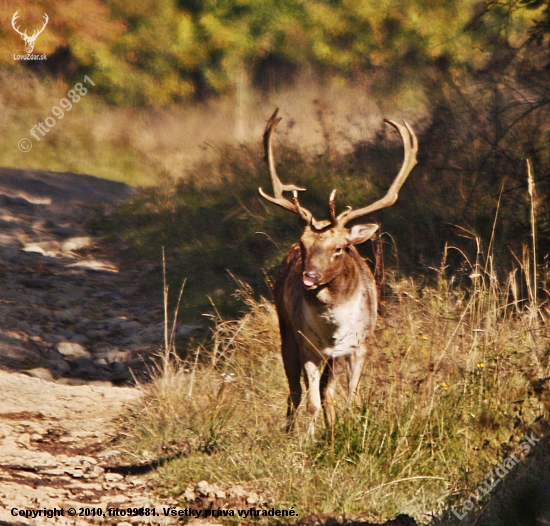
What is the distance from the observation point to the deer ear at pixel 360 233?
6441 mm

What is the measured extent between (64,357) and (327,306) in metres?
3.83

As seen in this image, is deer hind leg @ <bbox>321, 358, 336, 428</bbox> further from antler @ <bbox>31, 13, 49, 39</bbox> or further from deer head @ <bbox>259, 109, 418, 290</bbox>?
antler @ <bbox>31, 13, 49, 39</bbox>

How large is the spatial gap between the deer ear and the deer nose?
43 cm

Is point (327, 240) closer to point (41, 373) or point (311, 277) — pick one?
point (311, 277)

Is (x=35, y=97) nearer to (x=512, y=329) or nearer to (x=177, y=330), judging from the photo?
(x=177, y=330)

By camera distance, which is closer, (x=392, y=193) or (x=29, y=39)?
(x=392, y=193)

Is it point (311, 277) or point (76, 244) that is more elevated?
point (311, 277)

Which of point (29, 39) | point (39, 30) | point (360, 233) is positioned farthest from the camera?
point (39, 30)

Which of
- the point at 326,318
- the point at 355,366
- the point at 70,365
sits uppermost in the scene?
the point at 326,318

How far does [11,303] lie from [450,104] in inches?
206

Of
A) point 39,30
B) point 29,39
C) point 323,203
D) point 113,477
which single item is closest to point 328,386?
point 113,477

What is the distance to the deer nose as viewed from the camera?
6.06m

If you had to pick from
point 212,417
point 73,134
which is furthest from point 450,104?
point 73,134

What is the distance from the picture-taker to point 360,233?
6.47 metres
